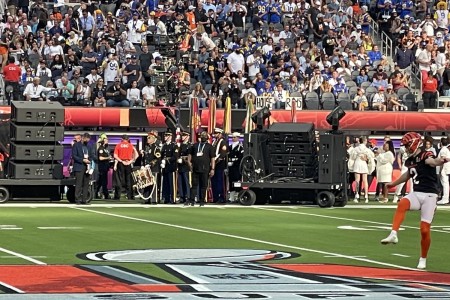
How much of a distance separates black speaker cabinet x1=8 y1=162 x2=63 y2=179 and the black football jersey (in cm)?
1517

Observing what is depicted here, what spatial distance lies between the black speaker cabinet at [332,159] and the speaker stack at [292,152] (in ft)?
2.22

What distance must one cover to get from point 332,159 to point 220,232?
9.02 m

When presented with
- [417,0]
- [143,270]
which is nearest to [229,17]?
[417,0]

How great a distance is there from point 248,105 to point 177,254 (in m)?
15.4

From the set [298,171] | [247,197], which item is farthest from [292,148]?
[247,197]

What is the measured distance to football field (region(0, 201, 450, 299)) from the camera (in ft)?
46.9

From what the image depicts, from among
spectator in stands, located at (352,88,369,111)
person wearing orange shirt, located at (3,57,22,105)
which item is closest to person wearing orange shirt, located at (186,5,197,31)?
spectator in stands, located at (352,88,369,111)

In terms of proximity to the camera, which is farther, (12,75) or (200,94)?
(200,94)

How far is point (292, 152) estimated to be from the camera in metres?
32.1

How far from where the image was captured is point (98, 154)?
33281 mm

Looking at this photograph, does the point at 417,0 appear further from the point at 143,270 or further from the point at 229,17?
the point at 143,270

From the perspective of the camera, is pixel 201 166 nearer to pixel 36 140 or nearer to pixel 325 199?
pixel 325 199

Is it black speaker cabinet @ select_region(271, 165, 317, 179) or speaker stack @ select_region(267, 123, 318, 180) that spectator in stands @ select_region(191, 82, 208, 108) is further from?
black speaker cabinet @ select_region(271, 165, 317, 179)

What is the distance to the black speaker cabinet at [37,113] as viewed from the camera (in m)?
31.1
